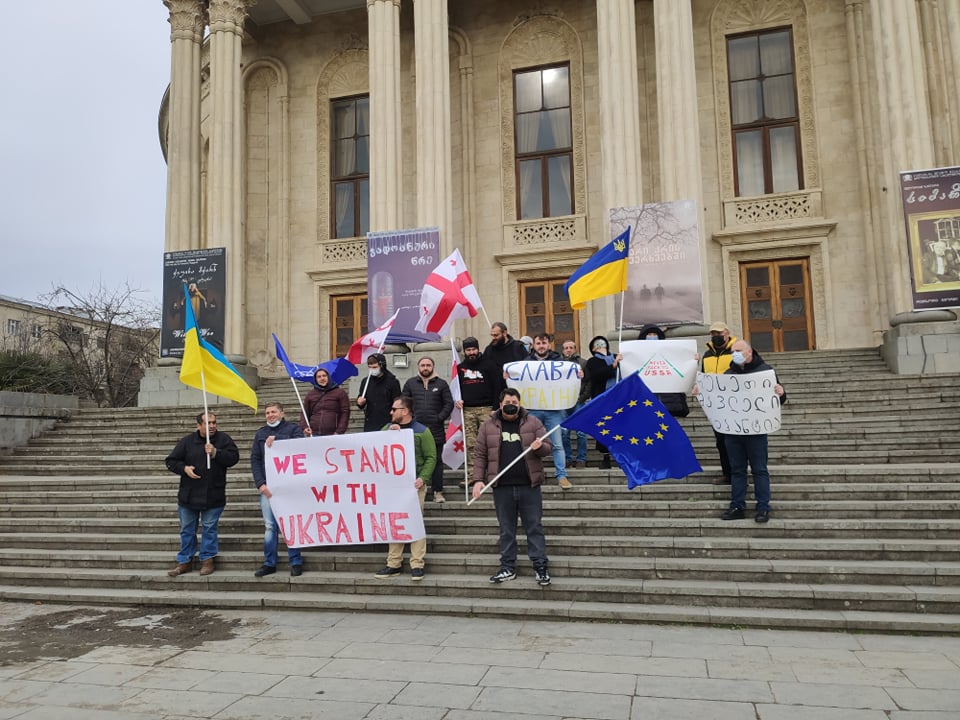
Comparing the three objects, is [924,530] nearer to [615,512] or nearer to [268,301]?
[615,512]

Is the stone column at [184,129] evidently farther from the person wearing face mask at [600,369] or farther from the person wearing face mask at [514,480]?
the person wearing face mask at [514,480]

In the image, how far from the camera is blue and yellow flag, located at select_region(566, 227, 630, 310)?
1030 centimetres

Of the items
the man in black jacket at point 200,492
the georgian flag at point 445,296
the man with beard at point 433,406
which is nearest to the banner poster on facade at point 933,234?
the georgian flag at point 445,296

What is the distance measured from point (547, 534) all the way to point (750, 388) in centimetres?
281

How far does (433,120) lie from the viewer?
18.5 meters

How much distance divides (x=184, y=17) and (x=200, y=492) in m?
18.3

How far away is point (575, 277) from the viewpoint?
35.2 ft

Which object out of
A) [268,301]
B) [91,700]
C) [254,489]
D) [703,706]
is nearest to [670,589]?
[703,706]

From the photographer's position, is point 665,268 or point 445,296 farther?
point 665,268

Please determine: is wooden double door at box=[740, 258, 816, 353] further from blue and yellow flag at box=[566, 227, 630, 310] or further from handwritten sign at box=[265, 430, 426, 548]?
handwritten sign at box=[265, 430, 426, 548]

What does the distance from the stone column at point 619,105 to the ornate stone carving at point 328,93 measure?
28.2ft

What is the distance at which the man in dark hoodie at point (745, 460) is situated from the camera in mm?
7996

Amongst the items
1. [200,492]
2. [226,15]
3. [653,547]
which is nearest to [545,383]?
[653,547]

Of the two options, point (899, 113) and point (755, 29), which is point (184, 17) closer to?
point (755, 29)
